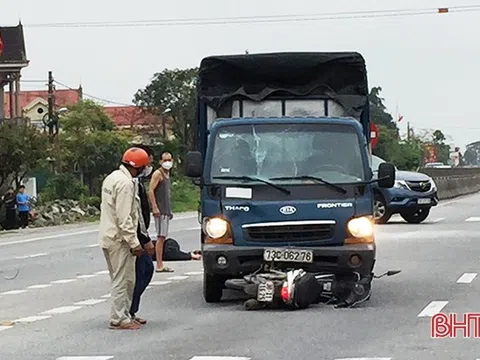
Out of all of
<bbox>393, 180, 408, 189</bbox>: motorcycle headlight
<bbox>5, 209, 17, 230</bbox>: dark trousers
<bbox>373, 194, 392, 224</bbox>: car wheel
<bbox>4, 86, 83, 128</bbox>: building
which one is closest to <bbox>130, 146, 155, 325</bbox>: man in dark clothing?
<bbox>373, 194, 392, 224</bbox>: car wheel

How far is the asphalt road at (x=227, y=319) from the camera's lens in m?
10.5

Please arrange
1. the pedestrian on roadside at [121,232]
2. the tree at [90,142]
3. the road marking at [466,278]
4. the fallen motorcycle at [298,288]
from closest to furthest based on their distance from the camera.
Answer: the pedestrian on roadside at [121,232]
the fallen motorcycle at [298,288]
the road marking at [466,278]
the tree at [90,142]

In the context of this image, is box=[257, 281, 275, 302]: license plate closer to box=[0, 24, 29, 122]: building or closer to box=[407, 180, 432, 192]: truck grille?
box=[407, 180, 432, 192]: truck grille

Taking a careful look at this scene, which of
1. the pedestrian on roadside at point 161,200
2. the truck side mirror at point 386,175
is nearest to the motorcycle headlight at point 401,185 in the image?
the pedestrian on roadside at point 161,200

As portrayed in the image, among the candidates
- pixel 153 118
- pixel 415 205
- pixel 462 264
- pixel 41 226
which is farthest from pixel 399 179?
pixel 153 118

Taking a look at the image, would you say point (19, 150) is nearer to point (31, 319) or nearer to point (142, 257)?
point (31, 319)

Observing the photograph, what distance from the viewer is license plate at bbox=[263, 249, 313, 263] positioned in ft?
44.1

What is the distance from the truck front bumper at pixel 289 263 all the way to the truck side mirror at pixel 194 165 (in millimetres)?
882

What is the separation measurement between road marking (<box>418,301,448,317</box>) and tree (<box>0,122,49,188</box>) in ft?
96.7

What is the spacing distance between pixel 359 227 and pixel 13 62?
50390 mm

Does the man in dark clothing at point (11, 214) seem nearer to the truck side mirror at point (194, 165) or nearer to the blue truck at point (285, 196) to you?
the blue truck at point (285, 196)

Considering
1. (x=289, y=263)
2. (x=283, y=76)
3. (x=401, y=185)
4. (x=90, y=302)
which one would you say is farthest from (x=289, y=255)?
(x=401, y=185)

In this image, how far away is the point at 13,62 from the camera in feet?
203

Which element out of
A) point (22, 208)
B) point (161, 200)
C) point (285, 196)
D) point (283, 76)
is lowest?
point (22, 208)
